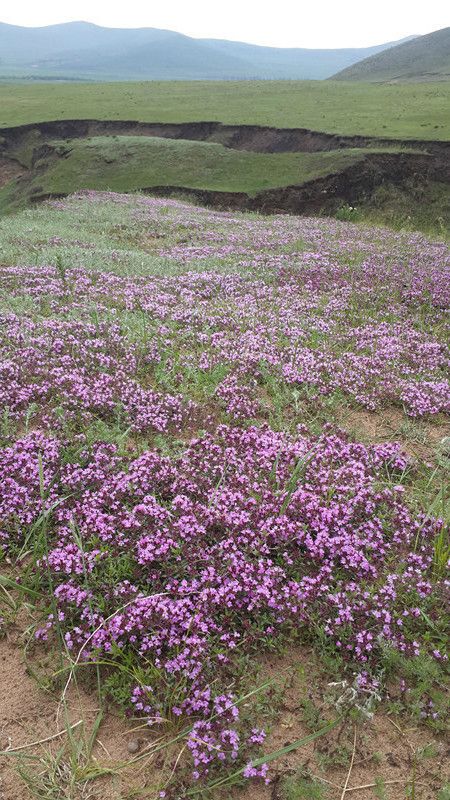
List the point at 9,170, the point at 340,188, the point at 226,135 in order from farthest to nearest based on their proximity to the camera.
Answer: the point at 9,170, the point at 226,135, the point at 340,188

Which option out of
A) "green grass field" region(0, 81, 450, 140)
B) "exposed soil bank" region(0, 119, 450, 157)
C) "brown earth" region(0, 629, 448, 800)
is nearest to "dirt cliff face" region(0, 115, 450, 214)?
"exposed soil bank" region(0, 119, 450, 157)

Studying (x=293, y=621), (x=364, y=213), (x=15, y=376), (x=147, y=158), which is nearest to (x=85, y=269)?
(x=15, y=376)

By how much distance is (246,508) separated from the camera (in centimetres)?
560

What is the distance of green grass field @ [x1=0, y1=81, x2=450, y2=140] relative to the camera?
54.3 metres

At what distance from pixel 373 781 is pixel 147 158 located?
Result: 54.1 metres

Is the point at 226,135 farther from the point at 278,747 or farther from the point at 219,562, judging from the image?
the point at 278,747

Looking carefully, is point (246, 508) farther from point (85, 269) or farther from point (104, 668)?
point (85, 269)

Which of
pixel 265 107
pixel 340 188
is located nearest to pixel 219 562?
pixel 340 188

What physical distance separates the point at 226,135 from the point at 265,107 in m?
15.6

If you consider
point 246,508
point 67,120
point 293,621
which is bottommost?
point 293,621

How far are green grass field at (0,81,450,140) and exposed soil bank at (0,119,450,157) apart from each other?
59.7 inches

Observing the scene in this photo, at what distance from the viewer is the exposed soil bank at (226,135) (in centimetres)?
4762

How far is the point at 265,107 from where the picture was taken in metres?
71.6

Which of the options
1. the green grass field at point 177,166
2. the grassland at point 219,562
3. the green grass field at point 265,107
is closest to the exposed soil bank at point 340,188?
the green grass field at point 177,166
